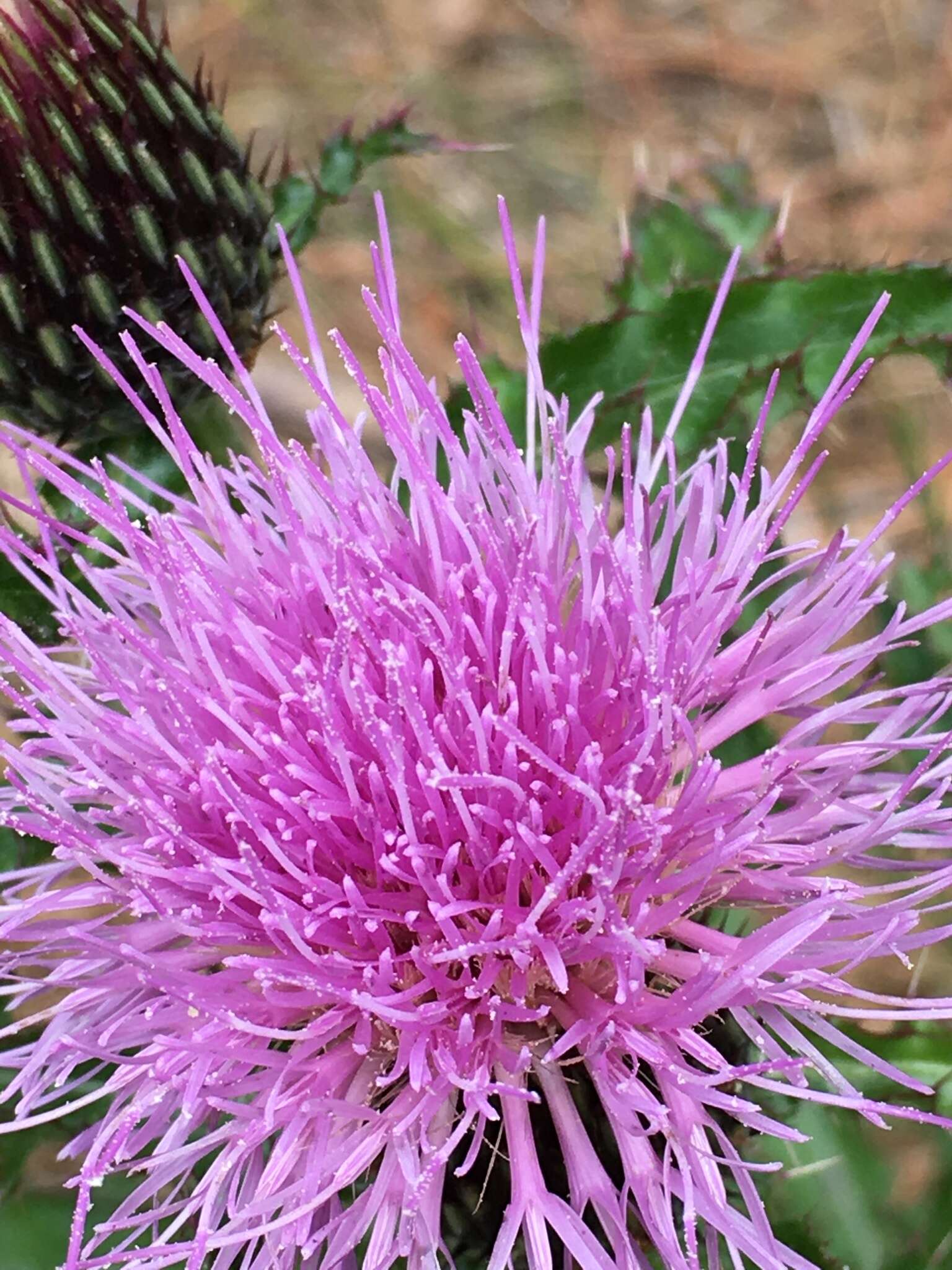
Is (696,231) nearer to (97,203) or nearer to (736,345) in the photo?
(736,345)

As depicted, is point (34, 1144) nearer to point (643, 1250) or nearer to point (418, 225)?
point (643, 1250)

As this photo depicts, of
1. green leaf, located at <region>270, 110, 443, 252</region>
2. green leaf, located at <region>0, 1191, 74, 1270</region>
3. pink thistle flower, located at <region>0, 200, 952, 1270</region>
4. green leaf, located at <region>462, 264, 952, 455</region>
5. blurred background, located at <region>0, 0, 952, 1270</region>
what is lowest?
green leaf, located at <region>0, 1191, 74, 1270</region>

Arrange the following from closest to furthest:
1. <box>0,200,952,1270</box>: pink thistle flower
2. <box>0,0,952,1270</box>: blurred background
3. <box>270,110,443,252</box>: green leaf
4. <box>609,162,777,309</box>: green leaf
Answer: <box>0,200,952,1270</box>: pink thistle flower → <box>270,110,443,252</box>: green leaf → <box>609,162,777,309</box>: green leaf → <box>0,0,952,1270</box>: blurred background

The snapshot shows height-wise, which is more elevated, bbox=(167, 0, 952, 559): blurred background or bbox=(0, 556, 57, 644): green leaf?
bbox=(167, 0, 952, 559): blurred background

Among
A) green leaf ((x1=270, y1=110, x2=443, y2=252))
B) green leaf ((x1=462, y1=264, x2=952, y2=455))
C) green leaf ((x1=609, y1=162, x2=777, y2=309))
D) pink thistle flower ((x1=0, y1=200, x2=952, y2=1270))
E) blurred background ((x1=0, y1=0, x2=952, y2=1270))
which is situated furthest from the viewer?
blurred background ((x1=0, y1=0, x2=952, y2=1270))

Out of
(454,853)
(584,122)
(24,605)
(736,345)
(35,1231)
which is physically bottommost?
(35,1231)

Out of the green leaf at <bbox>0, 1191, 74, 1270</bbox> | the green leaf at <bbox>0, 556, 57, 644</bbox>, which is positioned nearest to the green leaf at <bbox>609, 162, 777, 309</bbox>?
the green leaf at <bbox>0, 556, 57, 644</bbox>

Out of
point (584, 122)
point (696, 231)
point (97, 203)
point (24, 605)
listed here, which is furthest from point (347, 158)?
point (584, 122)

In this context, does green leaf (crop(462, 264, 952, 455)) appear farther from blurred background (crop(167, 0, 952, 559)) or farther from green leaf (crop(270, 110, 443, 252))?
blurred background (crop(167, 0, 952, 559))
